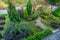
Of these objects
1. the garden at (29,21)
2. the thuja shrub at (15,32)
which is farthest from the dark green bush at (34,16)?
the thuja shrub at (15,32)

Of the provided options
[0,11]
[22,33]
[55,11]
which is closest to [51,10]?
[55,11]

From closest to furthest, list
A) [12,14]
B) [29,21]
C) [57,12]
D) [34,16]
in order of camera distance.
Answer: [12,14], [29,21], [34,16], [57,12]

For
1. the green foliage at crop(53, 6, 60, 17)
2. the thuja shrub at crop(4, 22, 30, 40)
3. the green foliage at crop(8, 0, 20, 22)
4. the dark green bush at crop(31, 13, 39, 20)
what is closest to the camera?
the thuja shrub at crop(4, 22, 30, 40)

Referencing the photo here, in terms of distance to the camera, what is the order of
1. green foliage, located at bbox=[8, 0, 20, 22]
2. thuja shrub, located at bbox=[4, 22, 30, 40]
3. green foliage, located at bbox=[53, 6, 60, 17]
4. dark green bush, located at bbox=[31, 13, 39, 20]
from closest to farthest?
thuja shrub, located at bbox=[4, 22, 30, 40] < green foliage, located at bbox=[8, 0, 20, 22] < dark green bush, located at bbox=[31, 13, 39, 20] < green foliage, located at bbox=[53, 6, 60, 17]

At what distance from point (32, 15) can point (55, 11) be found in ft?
5.13

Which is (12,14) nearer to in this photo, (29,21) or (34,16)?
(29,21)

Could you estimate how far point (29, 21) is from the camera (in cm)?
981

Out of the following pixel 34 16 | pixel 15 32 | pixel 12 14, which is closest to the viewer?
pixel 15 32

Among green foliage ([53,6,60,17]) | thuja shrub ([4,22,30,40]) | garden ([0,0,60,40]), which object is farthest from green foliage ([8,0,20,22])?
green foliage ([53,6,60,17])

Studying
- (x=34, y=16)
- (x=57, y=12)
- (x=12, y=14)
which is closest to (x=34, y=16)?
(x=34, y=16)

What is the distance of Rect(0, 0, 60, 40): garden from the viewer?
742 centimetres

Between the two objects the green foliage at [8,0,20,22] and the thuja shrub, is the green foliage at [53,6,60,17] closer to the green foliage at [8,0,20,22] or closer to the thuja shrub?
the green foliage at [8,0,20,22]

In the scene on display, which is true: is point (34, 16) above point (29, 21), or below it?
above

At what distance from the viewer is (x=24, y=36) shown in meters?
7.40
